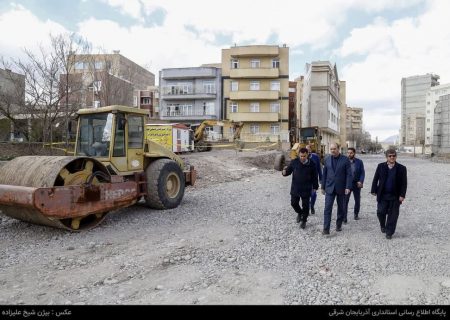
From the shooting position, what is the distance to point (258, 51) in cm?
4534

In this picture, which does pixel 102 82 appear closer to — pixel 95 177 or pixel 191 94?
pixel 191 94

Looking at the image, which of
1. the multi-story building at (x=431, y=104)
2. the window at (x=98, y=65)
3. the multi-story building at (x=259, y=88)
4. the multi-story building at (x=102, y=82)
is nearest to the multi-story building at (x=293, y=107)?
the multi-story building at (x=259, y=88)

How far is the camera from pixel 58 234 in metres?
6.56

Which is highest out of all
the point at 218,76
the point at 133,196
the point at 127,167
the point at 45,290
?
the point at 218,76

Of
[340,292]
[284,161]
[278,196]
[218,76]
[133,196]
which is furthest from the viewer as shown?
[218,76]

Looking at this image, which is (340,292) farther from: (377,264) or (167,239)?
(167,239)

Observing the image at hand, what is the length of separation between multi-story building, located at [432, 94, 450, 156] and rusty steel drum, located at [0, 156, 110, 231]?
78534 mm

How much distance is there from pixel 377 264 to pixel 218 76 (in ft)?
146

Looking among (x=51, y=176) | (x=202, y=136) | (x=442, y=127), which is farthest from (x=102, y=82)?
(x=442, y=127)

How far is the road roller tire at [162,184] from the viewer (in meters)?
8.43

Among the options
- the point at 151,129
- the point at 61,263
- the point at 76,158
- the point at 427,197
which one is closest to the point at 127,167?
the point at 76,158

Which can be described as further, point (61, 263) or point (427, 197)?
point (427, 197)

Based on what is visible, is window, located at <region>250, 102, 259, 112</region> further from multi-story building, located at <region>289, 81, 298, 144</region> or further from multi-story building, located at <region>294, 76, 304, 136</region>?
multi-story building, located at <region>294, 76, 304, 136</region>

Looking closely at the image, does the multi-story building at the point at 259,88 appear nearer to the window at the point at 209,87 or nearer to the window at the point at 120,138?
the window at the point at 209,87
